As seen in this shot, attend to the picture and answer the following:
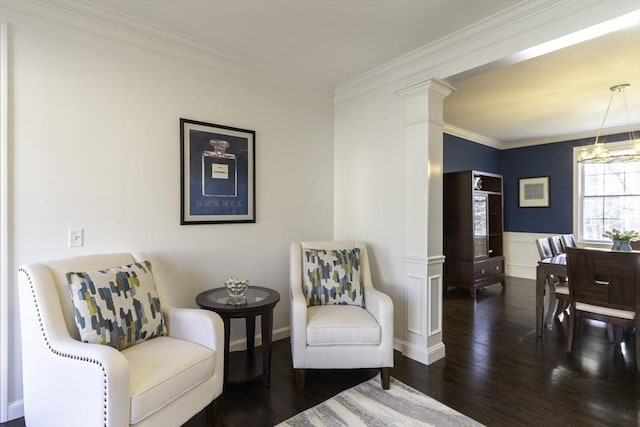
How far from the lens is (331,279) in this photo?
2660 millimetres

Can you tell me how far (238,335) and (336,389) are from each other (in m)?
1.03

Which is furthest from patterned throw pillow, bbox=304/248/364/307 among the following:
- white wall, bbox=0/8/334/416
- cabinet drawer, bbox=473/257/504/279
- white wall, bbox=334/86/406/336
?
cabinet drawer, bbox=473/257/504/279

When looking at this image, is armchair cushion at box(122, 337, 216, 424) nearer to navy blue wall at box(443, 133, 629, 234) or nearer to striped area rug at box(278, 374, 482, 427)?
striped area rug at box(278, 374, 482, 427)

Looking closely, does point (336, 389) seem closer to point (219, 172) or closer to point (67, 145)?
point (219, 172)

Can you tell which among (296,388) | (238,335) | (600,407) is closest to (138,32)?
(238,335)

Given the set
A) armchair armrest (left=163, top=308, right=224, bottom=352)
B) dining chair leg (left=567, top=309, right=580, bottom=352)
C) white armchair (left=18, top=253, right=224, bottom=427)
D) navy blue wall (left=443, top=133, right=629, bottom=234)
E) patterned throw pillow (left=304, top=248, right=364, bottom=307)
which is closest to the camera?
white armchair (left=18, top=253, right=224, bottom=427)

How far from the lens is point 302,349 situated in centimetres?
220

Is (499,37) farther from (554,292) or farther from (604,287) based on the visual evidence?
(554,292)

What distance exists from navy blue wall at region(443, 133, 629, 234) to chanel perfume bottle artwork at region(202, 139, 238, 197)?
11.7ft

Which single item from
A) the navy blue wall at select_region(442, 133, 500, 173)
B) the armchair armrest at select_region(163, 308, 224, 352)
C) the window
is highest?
the navy blue wall at select_region(442, 133, 500, 173)

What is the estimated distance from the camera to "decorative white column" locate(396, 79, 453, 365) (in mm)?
2650

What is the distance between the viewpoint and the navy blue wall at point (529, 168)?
17.7 feet

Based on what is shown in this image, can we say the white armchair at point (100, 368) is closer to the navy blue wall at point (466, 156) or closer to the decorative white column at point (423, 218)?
the decorative white column at point (423, 218)

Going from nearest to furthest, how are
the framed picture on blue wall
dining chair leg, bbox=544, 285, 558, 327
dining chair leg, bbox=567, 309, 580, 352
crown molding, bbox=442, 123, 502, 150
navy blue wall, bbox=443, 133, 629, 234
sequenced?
dining chair leg, bbox=567, 309, 580, 352 → dining chair leg, bbox=544, 285, 558, 327 → crown molding, bbox=442, 123, 502, 150 → navy blue wall, bbox=443, 133, 629, 234 → the framed picture on blue wall
